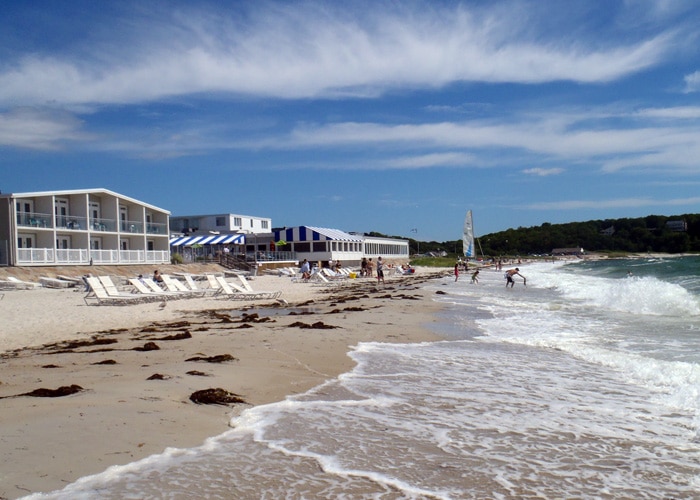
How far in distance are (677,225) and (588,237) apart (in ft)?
67.5

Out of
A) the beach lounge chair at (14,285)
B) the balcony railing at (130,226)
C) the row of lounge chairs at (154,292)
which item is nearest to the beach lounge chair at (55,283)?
the beach lounge chair at (14,285)

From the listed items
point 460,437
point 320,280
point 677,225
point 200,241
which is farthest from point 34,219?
point 677,225

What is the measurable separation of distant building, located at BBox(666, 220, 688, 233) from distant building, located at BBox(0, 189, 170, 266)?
121876mm

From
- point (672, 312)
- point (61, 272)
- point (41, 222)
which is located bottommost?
point (672, 312)

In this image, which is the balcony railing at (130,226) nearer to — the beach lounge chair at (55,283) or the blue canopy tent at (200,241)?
the blue canopy tent at (200,241)

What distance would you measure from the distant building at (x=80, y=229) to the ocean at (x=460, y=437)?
29697mm

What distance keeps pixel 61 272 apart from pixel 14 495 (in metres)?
31.1

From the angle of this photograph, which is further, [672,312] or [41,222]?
[41,222]

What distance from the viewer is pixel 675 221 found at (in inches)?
5477

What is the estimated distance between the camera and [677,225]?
135625mm

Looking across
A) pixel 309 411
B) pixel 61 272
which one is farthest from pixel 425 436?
pixel 61 272

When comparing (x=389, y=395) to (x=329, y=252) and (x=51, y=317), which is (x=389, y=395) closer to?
(x=51, y=317)

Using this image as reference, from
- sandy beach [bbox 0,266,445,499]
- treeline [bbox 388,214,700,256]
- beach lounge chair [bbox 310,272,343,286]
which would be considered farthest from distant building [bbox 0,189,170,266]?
treeline [bbox 388,214,700,256]

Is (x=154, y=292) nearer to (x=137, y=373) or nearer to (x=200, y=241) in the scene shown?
(x=137, y=373)
